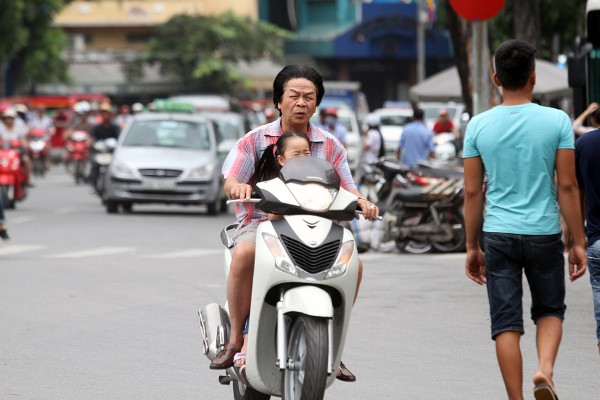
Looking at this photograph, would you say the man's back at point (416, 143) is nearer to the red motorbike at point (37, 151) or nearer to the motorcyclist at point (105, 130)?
the motorcyclist at point (105, 130)

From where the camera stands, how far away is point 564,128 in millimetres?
7117

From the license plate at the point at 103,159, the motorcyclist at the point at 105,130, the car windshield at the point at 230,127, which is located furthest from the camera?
the car windshield at the point at 230,127

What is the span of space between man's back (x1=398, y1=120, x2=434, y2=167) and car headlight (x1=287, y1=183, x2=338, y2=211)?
1702cm

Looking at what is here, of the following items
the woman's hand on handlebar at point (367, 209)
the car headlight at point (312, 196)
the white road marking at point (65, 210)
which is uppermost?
the car headlight at point (312, 196)

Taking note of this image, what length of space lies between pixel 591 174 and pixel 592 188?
69mm

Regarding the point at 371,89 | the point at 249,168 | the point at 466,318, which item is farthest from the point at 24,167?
the point at 371,89

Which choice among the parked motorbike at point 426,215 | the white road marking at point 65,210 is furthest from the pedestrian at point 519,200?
the white road marking at point 65,210

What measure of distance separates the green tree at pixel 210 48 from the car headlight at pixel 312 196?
6792 centimetres

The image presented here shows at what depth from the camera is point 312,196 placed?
6.96 m

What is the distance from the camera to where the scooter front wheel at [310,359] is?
6.67 m

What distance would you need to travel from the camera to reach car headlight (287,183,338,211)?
694cm

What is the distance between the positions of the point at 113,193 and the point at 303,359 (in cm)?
1870

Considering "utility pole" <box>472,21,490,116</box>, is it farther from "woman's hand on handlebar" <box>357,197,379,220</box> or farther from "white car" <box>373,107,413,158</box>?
"white car" <box>373,107,413,158</box>

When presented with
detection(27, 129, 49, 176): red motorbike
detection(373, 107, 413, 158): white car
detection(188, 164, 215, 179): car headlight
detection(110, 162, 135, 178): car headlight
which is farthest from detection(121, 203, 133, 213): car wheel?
detection(373, 107, 413, 158): white car
